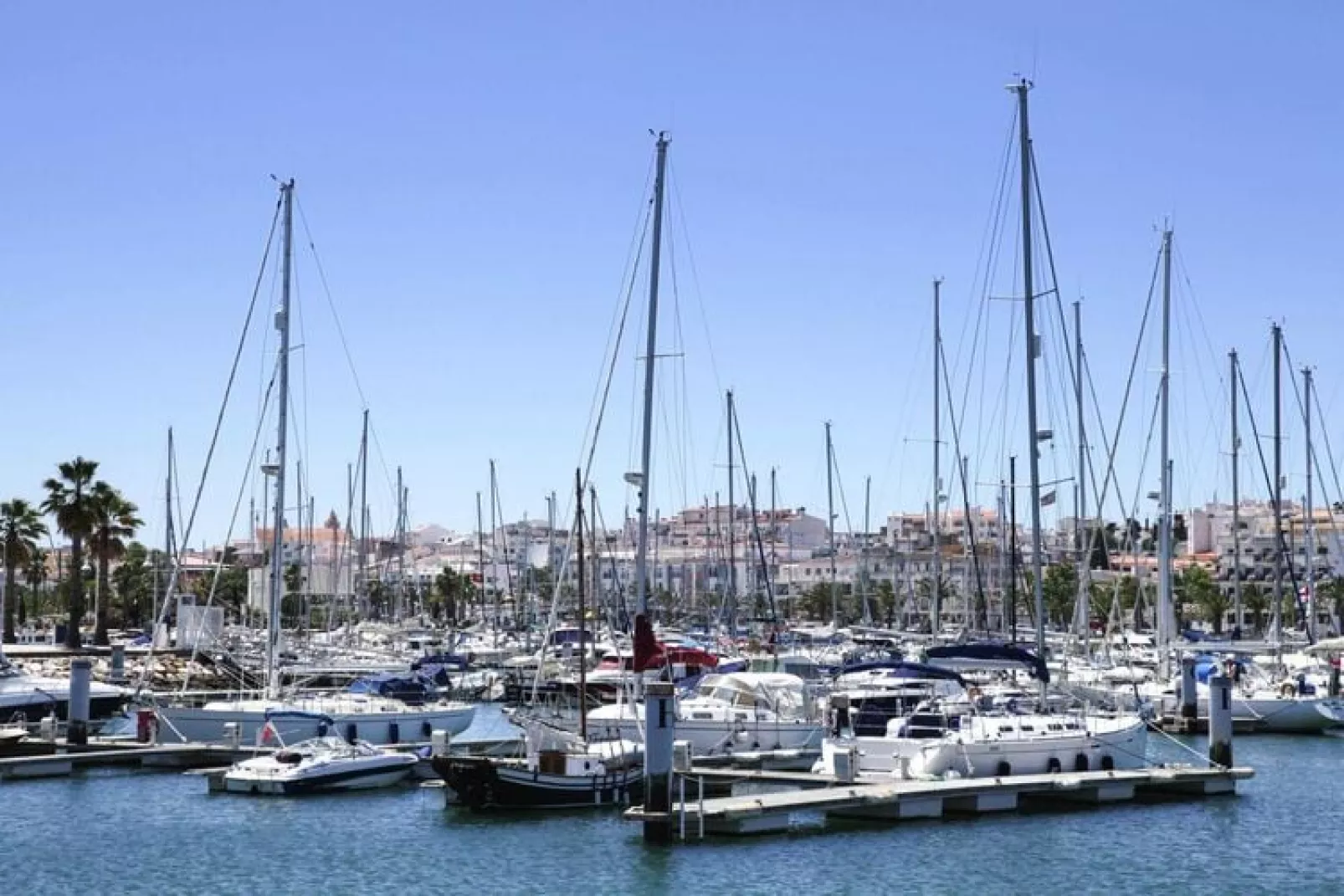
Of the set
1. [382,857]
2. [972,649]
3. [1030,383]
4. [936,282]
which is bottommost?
[382,857]

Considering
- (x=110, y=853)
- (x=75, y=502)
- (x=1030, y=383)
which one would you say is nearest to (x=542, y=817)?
(x=110, y=853)

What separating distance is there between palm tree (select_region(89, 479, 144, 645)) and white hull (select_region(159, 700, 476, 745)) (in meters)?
43.2

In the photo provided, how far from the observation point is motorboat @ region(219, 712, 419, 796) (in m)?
43.6

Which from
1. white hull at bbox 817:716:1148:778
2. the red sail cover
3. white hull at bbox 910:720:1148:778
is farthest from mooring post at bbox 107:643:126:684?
white hull at bbox 910:720:1148:778

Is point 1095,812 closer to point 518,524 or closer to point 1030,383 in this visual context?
point 1030,383

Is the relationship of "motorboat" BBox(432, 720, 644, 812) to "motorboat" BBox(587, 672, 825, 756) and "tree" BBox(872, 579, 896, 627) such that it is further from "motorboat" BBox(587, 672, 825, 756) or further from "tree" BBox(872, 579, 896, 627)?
"tree" BBox(872, 579, 896, 627)

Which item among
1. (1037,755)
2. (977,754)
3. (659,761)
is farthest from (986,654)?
(659,761)

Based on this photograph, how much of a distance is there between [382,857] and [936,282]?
42873mm

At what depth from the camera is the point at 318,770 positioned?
4394 centimetres

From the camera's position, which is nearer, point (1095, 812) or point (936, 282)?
point (1095, 812)

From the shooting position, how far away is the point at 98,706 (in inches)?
2438

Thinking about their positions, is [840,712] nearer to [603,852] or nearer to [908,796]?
[908,796]

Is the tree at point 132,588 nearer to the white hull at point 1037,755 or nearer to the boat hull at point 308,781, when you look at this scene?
the boat hull at point 308,781

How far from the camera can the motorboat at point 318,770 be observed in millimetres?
43562
